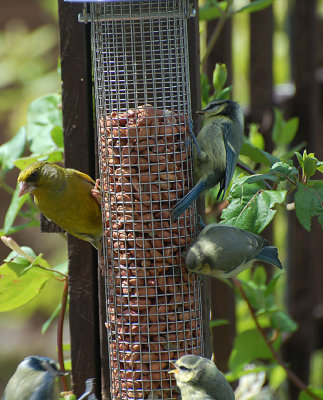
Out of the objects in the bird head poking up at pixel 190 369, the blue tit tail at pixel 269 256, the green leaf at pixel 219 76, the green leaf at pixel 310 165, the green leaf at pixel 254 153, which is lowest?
the bird head poking up at pixel 190 369

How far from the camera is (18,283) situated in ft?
9.95

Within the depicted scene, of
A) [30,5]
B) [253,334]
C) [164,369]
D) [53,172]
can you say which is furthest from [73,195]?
[30,5]

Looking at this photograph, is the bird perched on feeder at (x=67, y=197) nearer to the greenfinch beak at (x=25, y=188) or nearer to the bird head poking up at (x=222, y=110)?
the greenfinch beak at (x=25, y=188)

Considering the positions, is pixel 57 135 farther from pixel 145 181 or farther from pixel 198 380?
pixel 198 380

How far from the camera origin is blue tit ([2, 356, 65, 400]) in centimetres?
270

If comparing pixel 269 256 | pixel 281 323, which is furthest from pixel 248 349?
pixel 269 256

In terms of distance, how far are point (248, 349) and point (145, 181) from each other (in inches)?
45.7

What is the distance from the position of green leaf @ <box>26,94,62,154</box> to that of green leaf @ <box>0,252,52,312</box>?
0.60 m

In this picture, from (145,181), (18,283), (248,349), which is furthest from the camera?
(248,349)

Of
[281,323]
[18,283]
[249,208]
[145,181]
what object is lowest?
[281,323]

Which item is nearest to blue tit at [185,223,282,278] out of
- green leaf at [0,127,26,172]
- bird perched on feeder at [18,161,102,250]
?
bird perched on feeder at [18,161,102,250]

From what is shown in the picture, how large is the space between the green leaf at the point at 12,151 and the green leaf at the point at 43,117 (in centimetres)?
4

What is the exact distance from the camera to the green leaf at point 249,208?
2.56 metres

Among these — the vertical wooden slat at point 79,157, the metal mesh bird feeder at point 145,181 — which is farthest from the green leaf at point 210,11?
the vertical wooden slat at point 79,157
